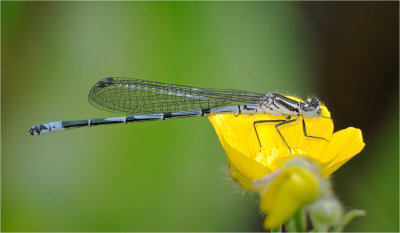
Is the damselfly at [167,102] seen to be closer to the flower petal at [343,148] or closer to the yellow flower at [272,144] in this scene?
the yellow flower at [272,144]

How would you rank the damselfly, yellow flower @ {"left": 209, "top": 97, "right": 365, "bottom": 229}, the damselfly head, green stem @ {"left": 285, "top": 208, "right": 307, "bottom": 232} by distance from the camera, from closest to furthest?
yellow flower @ {"left": 209, "top": 97, "right": 365, "bottom": 229} → green stem @ {"left": 285, "top": 208, "right": 307, "bottom": 232} → the damselfly head → the damselfly

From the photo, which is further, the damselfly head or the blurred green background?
the blurred green background

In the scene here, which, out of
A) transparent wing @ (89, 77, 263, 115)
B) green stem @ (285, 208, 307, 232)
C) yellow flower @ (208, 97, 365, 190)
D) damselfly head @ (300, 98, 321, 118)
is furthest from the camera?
transparent wing @ (89, 77, 263, 115)

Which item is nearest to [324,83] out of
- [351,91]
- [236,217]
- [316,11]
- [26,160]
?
[351,91]

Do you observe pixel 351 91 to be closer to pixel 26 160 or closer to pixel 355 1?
pixel 355 1

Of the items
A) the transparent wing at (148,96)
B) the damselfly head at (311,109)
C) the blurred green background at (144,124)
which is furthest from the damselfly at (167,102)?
the blurred green background at (144,124)

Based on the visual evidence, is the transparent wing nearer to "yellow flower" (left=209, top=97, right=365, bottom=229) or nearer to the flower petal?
"yellow flower" (left=209, top=97, right=365, bottom=229)

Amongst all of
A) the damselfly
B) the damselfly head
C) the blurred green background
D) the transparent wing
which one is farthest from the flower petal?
the blurred green background
